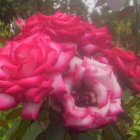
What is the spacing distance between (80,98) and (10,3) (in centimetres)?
809

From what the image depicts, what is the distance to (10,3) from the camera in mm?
8305

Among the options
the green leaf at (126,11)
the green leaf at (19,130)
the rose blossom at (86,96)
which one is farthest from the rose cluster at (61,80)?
the green leaf at (126,11)

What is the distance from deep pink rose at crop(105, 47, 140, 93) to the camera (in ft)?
2.13

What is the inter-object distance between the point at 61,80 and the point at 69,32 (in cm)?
12

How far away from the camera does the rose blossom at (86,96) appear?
0.56 metres

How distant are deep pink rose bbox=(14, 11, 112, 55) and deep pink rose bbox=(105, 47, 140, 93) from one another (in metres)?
0.04

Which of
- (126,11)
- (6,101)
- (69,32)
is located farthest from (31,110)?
(126,11)

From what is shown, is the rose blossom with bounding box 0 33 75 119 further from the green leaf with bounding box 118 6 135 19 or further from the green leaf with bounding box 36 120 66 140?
the green leaf with bounding box 118 6 135 19

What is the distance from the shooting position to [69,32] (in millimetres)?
637

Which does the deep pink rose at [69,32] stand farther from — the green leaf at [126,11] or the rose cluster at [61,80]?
the green leaf at [126,11]

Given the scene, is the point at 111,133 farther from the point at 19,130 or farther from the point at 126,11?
the point at 126,11

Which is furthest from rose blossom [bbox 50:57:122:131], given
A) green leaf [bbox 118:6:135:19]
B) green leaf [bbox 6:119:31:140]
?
green leaf [bbox 118:6:135:19]

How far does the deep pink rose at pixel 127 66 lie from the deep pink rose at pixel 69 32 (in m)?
0.04

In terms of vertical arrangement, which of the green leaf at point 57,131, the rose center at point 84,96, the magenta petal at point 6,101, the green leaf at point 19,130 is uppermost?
the magenta petal at point 6,101
